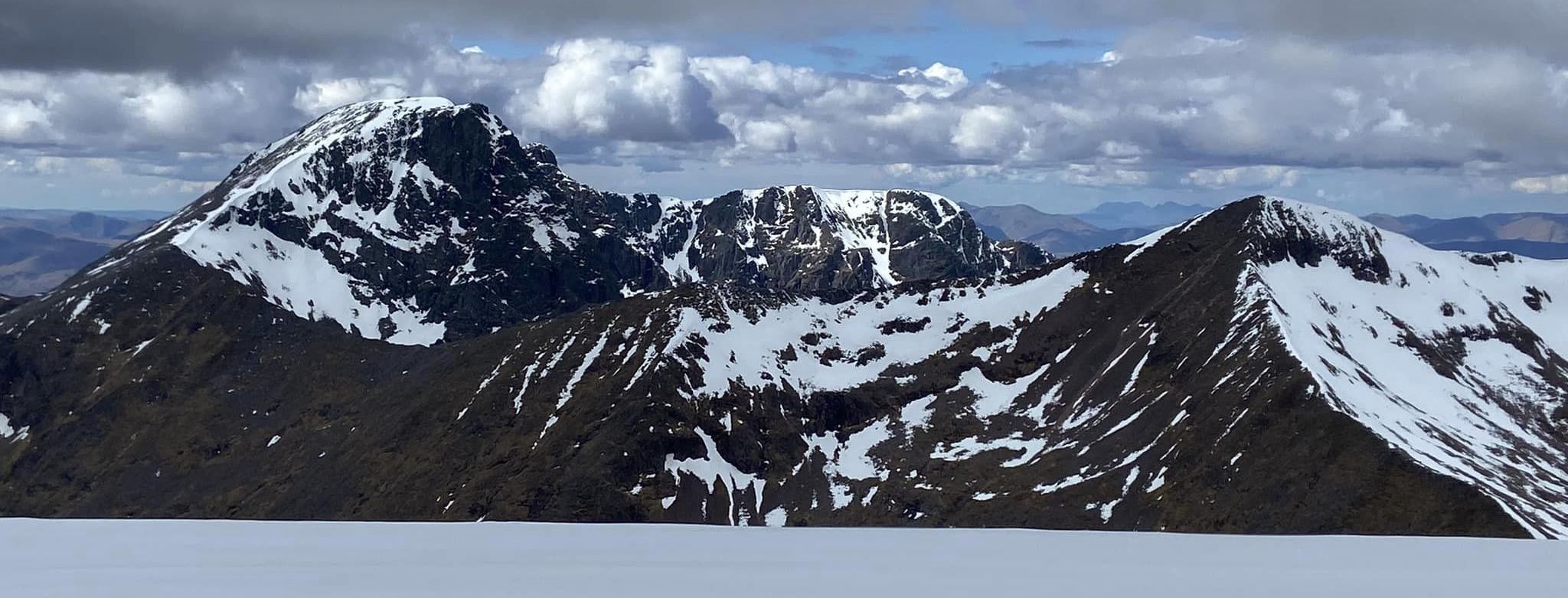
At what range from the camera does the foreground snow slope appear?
1580 centimetres

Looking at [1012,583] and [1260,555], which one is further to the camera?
[1260,555]

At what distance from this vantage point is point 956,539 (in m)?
19.9

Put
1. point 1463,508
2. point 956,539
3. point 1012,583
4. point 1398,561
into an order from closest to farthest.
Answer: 1. point 1012,583
2. point 1398,561
3. point 956,539
4. point 1463,508

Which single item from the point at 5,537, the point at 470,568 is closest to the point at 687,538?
the point at 470,568

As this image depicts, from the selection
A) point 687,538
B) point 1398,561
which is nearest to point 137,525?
point 687,538

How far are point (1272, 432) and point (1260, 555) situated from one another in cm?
19255

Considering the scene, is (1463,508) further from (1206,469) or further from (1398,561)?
(1398,561)

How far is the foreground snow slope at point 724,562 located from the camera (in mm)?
15805

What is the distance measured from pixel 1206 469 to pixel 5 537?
7809 inches

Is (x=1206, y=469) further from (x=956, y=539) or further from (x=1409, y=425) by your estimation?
(x=956, y=539)

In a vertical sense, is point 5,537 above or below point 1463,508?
above

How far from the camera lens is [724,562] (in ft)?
58.8

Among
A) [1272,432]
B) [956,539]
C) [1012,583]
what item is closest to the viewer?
[1012,583]

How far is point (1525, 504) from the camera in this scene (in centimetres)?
15725
